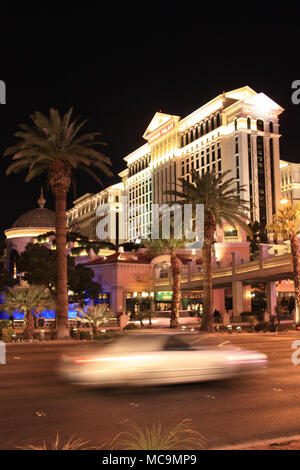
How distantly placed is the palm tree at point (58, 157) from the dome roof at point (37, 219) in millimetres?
58743

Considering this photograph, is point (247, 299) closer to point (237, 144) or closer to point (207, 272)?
point (207, 272)

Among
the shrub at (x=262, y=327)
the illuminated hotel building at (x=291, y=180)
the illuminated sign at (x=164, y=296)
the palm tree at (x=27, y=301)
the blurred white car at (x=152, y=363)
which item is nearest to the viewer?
the blurred white car at (x=152, y=363)

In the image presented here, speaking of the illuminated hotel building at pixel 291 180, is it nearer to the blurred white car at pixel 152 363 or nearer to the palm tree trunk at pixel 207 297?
the palm tree trunk at pixel 207 297

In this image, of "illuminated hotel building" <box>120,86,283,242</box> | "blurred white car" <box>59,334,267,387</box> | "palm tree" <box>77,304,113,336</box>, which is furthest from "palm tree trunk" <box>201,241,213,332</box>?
"illuminated hotel building" <box>120,86,283,242</box>

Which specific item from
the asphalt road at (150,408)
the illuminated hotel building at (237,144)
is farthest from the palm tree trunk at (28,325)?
the illuminated hotel building at (237,144)

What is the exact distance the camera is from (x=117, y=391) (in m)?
11.7

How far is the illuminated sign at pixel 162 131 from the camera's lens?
14462 cm

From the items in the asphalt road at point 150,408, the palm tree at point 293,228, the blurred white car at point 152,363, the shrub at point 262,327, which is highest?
the palm tree at point 293,228

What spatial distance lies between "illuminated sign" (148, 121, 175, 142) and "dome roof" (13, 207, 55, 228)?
205 feet

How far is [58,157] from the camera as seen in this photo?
108 ft

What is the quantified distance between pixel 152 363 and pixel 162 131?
142 metres

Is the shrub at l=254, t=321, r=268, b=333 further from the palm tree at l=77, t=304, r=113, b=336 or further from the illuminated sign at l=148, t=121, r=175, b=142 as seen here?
the illuminated sign at l=148, t=121, r=175, b=142

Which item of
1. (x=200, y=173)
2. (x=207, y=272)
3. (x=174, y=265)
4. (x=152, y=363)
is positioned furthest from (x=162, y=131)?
(x=152, y=363)
